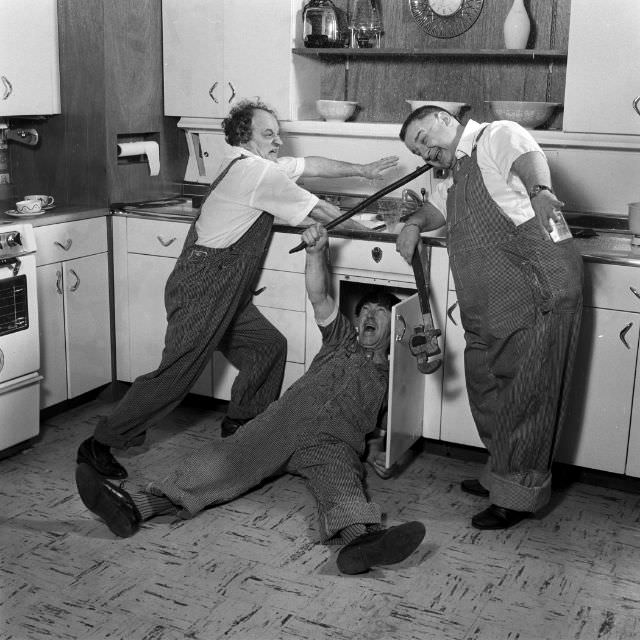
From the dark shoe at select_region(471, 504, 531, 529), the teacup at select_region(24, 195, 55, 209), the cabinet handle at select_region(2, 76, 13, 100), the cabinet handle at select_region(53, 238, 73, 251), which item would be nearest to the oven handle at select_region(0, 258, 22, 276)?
the cabinet handle at select_region(53, 238, 73, 251)

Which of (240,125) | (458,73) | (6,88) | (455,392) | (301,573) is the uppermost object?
(458,73)

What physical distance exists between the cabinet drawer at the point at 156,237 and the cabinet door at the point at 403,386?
1.11 m

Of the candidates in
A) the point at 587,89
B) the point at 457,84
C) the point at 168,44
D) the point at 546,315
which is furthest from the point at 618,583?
the point at 168,44

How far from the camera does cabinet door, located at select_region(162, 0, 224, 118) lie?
409 centimetres

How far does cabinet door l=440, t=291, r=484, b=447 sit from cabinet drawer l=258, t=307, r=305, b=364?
23.2 inches

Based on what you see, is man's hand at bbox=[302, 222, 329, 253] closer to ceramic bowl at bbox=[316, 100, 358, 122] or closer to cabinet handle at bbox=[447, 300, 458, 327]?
cabinet handle at bbox=[447, 300, 458, 327]

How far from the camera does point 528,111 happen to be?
3.67 meters

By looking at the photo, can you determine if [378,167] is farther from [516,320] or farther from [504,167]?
[516,320]

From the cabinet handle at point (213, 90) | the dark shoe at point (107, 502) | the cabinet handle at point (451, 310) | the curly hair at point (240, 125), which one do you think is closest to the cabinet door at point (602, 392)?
the cabinet handle at point (451, 310)

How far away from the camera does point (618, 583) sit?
2.73 m

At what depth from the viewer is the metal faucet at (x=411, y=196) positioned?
3914 millimetres

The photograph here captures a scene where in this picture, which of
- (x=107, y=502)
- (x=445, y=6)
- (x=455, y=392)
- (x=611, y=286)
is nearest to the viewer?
(x=107, y=502)

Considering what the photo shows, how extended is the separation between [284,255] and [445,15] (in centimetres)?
122

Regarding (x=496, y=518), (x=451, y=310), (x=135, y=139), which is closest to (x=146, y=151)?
(x=135, y=139)
